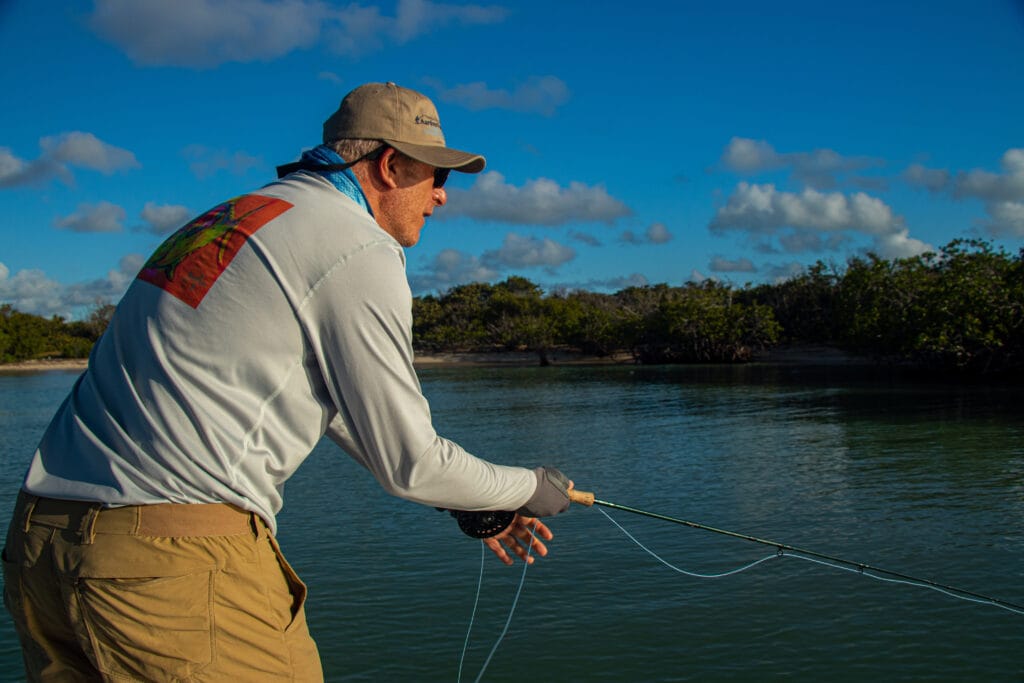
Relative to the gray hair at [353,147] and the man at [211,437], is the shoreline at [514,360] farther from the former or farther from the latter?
the man at [211,437]

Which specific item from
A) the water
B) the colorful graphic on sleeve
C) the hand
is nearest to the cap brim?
the colorful graphic on sleeve

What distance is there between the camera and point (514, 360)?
70375mm

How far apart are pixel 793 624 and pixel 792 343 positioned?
5555 cm

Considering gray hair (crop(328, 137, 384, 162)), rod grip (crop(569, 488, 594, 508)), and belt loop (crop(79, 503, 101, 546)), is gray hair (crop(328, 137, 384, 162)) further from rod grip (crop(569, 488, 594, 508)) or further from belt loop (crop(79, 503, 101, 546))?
rod grip (crop(569, 488, 594, 508))

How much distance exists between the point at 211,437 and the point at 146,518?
0.23 meters

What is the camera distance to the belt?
195 cm

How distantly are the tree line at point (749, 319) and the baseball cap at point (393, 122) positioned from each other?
A: 33015mm

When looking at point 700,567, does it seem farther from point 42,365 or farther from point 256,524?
point 42,365

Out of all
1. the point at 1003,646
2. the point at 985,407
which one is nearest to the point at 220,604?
the point at 1003,646

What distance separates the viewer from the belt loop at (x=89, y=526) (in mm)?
1947

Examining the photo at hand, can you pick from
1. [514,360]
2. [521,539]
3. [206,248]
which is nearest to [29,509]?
[206,248]

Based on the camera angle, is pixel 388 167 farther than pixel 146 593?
Yes

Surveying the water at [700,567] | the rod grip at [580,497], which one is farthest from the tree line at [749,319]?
the rod grip at [580,497]

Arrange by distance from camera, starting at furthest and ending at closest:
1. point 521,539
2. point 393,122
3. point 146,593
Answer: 1. point 521,539
2. point 393,122
3. point 146,593
